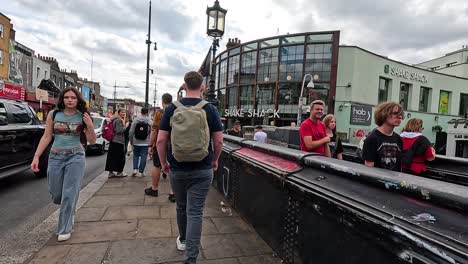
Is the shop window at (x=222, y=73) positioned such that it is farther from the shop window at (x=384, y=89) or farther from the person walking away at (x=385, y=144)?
the person walking away at (x=385, y=144)

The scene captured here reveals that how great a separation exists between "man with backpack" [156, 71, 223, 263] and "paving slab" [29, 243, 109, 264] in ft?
3.23

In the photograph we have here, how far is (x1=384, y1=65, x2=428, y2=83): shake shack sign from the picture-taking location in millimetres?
29875

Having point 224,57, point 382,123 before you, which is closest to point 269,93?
point 224,57

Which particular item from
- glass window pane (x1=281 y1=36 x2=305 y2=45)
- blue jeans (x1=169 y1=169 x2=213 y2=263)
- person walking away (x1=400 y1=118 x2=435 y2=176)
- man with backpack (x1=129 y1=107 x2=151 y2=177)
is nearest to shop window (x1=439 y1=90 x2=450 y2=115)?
glass window pane (x1=281 y1=36 x2=305 y2=45)

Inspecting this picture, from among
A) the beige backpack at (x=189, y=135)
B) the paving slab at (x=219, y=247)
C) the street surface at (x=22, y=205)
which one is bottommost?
the street surface at (x=22, y=205)

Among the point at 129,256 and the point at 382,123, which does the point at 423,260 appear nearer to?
the point at 382,123

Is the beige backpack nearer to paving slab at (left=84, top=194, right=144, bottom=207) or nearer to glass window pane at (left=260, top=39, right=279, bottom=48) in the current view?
paving slab at (left=84, top=194, right=144, bottom=207)

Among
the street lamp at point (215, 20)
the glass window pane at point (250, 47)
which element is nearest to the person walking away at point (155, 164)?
the street lamp at point (215, 20)

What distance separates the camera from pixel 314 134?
374 centimetres

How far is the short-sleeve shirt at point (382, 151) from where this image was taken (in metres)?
2.84

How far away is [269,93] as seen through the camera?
33.1 metres

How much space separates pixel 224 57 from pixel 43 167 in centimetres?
3529

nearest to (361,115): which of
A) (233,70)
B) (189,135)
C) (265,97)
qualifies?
(265,97)

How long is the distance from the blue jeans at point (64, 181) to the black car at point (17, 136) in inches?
112
